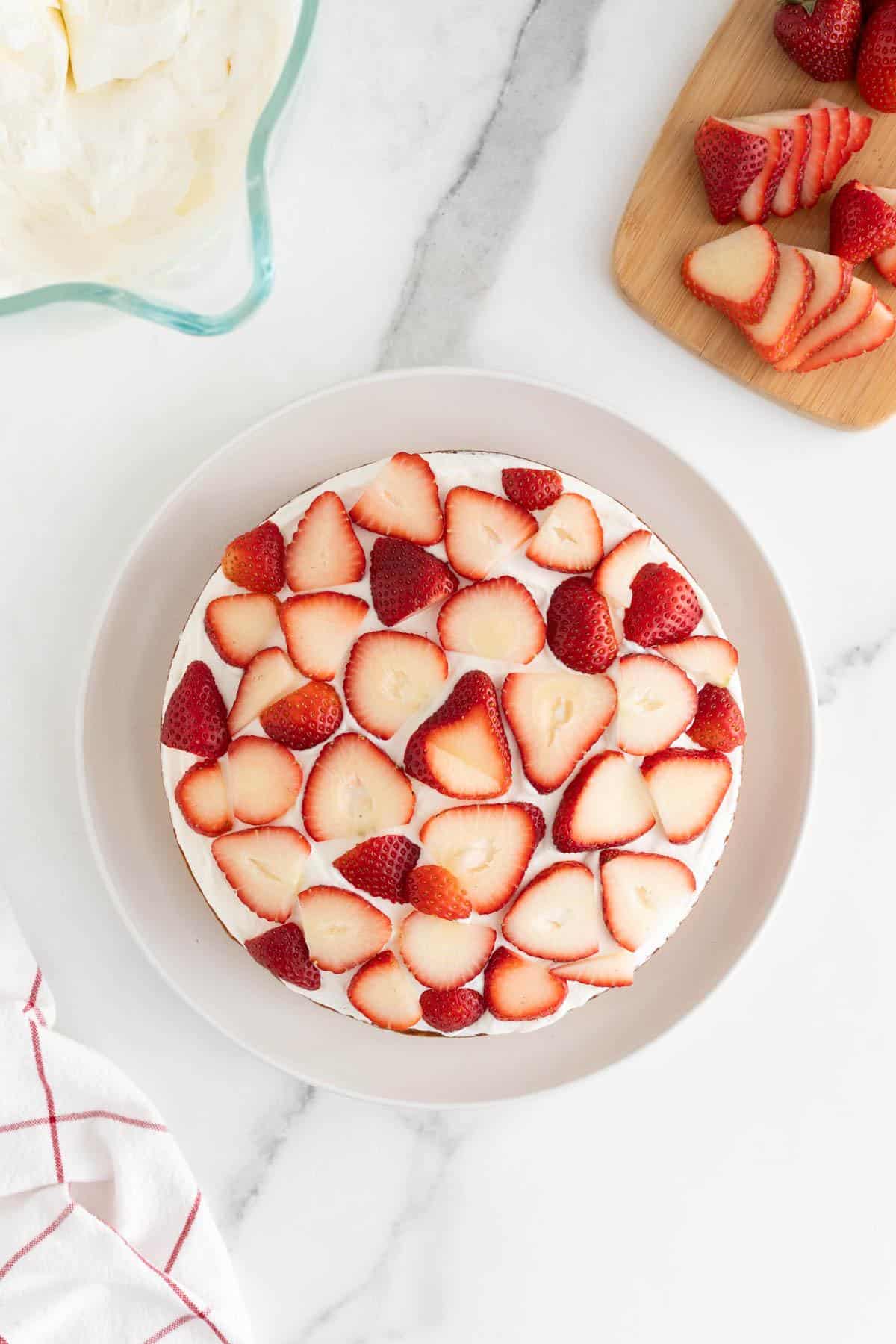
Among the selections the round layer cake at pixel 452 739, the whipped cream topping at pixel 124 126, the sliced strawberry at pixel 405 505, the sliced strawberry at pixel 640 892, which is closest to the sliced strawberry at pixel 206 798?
the round layer cake at pixel 452 739

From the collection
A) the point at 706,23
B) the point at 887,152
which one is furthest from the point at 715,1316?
the point at 706,23

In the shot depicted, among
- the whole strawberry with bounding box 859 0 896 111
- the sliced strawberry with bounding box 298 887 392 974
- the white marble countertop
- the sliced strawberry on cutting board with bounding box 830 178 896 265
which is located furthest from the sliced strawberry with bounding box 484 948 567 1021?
the whole strawberry with bounding box 859 0 896 111

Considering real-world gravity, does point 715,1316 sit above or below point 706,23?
below

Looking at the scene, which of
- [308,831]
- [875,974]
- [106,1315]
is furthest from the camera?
[875,974]

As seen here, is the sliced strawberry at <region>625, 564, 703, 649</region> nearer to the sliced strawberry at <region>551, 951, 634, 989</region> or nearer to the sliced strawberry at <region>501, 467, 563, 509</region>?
the sliced strawberry at <region>501, 467, 563, 509</region>

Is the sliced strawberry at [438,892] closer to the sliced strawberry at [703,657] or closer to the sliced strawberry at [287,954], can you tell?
the sliced strawberry at [287,954]

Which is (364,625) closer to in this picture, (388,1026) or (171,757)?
(171,757)

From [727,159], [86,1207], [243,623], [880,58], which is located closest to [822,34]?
[880,58]
